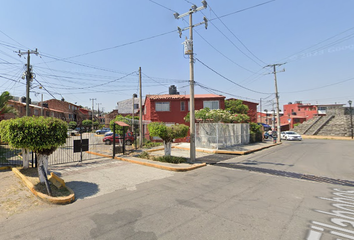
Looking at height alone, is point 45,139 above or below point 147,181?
above

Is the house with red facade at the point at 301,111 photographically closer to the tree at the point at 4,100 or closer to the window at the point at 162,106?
the window at the point at 162,106

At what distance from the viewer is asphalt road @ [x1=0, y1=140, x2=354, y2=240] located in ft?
12.0

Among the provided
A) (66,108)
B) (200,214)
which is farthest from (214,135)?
(66,108)

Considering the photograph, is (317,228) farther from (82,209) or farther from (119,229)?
(82,209)

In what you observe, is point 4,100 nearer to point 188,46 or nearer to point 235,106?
point 188,46

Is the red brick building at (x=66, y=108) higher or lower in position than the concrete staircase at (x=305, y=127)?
higher

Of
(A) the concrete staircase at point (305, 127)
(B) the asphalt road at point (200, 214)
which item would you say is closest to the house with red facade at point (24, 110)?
(B) the asphalt road at point (200, 214)

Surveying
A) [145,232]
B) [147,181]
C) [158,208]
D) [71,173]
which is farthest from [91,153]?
[145,232]

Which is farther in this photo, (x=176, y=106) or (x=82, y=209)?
(x=176, y=106)

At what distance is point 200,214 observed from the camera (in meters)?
4.50

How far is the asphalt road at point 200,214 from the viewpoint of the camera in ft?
12.0

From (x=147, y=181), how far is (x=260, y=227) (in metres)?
4.64

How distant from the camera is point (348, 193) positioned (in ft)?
20.7

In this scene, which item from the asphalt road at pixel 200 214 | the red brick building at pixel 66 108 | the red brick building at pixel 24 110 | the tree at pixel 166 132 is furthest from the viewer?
the red brick building at pixel 66 108
